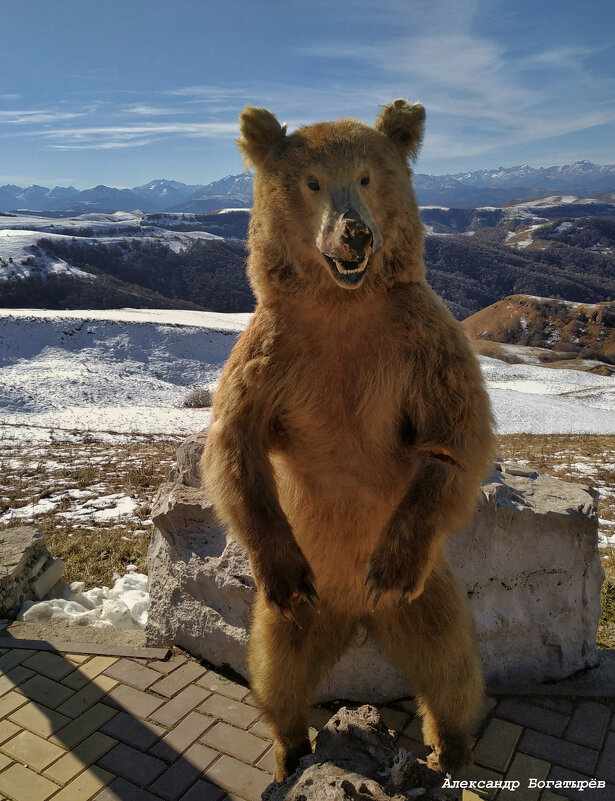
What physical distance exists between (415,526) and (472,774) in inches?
64.6

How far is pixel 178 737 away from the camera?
3.08m

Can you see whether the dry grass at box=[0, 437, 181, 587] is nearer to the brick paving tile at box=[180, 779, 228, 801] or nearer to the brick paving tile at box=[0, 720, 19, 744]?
the brick paving tile at box=[0, 720, 19, 744]

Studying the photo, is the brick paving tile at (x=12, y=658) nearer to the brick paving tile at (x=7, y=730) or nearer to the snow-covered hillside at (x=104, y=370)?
the brick paving tile at (x=7, y=730)

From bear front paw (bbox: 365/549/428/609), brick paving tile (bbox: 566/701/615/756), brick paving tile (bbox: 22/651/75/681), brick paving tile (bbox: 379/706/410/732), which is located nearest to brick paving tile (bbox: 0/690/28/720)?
brick paving tile (bbox: 22/651/75/681)

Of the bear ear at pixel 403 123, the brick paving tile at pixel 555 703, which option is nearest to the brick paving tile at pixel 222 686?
the brick paving tile at pixel 555 703

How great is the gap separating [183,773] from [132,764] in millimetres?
267

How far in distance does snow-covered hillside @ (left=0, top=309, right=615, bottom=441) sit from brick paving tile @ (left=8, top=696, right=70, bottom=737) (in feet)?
42.4

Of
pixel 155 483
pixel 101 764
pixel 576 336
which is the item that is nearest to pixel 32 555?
pixel 101 764

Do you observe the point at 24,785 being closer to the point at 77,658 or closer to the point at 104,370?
the point at 77,658

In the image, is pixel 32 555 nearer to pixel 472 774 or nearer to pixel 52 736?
pixel 52 736

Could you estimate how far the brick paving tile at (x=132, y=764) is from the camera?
2.84m

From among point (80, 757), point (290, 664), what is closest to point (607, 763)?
point (290, 664)

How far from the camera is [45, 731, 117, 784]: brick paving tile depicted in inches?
112

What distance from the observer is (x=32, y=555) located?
15.1 feet
